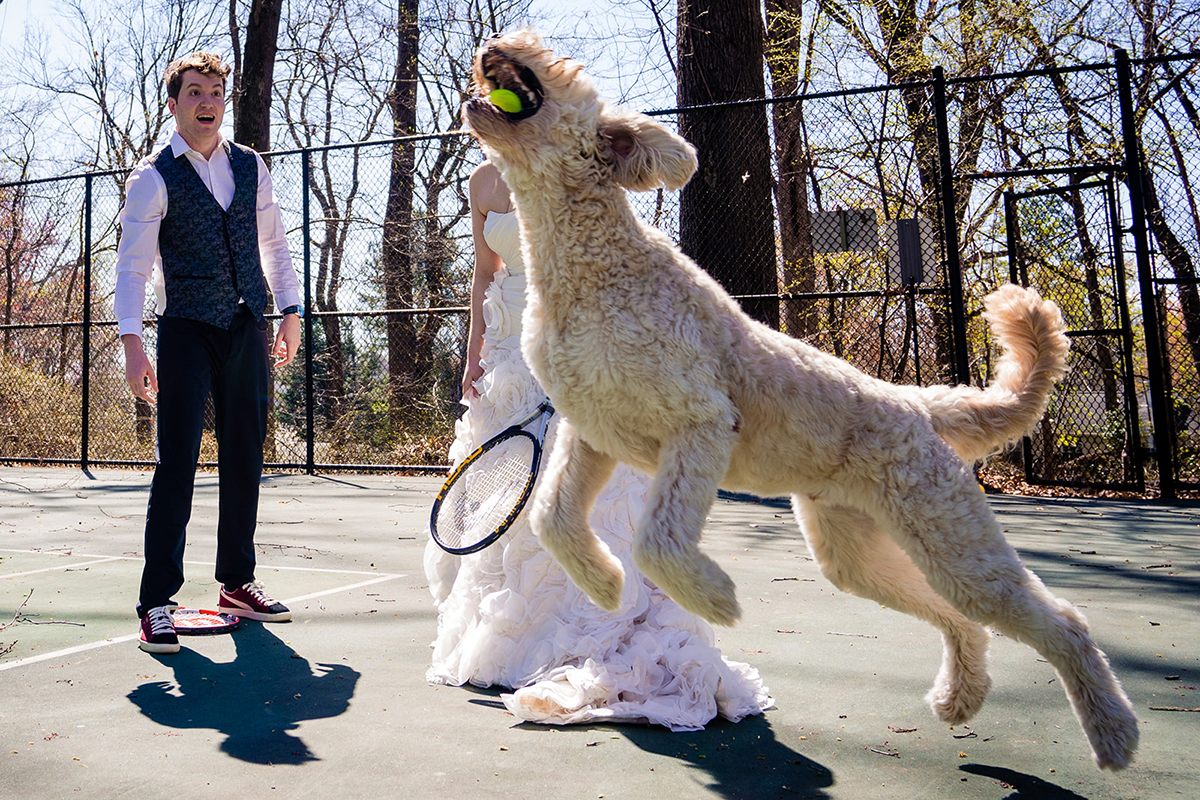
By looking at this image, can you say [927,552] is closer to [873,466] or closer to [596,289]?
[873,466]

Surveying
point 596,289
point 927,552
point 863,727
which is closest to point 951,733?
point 863,727

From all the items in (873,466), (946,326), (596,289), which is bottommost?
(873,466)

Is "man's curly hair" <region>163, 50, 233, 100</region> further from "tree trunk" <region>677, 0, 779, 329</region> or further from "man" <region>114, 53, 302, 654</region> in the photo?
"tree trunk" <region>677, 0, 779, 329</region>

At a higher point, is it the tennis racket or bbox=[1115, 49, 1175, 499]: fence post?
bbox=[1115, 49, 1175, 499]: fence post

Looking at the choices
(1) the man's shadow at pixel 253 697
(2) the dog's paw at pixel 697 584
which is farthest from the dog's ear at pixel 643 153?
(1) the man's shadow at pixel 253 697

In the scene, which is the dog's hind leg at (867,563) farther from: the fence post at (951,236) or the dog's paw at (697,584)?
the fence post at (951,236)

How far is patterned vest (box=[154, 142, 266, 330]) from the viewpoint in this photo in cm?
409

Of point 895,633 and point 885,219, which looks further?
point 885,219

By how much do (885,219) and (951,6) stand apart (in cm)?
253

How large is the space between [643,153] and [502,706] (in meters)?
2.07

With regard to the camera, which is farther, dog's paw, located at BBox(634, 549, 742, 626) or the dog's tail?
the dog's tail

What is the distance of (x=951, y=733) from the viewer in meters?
2.91

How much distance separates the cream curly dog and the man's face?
2685 millimetres

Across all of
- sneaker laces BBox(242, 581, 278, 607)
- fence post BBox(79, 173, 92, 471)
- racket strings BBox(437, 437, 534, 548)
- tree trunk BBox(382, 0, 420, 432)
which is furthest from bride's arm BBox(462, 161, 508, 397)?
fence post BBox(79, 173, 92, 471)
